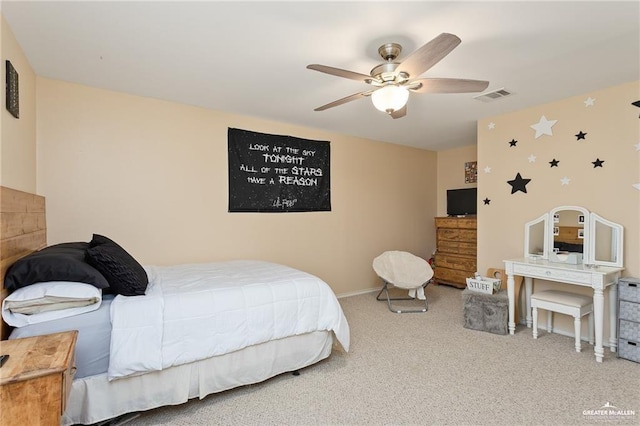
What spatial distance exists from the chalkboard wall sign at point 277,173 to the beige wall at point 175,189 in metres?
0.10

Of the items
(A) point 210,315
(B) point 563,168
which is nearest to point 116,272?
(A) point 210,315

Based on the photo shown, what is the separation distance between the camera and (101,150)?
9.65 feet

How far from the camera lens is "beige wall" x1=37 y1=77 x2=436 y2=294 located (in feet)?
9.16

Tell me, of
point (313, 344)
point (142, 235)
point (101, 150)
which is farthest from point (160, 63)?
point (313, 344)

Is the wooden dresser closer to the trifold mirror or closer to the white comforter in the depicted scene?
the trifold mirror

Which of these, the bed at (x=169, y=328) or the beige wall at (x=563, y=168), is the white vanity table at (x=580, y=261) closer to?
the beige wall at (x=563, y=168)

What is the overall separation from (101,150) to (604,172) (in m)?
4.56

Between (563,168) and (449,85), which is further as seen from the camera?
(563,168)

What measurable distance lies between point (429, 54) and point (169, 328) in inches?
82.1

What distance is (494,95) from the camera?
3064mm

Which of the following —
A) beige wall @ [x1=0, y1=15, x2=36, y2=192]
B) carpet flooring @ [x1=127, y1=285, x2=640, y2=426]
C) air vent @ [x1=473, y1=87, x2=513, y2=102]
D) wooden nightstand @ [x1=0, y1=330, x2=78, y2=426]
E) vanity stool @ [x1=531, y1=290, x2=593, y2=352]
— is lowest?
carpet flooring @ [x1=127, y1=285, x2=640, y2=426]

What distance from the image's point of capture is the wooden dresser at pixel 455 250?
4.77 metres

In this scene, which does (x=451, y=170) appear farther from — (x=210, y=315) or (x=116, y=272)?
(x=116, y=272)

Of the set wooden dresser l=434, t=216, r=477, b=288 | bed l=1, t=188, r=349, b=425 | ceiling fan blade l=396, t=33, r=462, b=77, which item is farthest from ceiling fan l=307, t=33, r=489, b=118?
wooden dresser l=434, t=216, r=477, b=288
